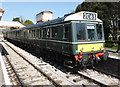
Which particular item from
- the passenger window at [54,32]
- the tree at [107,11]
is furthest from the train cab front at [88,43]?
the tree at [107,11]

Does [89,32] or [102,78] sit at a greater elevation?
[89,32]

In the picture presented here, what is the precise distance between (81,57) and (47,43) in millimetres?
3658

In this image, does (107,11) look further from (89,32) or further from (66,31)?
(66,31)

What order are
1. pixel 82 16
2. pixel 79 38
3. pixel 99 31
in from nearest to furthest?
pixel 79 38 → pixel 82 16 → pixel 99 31

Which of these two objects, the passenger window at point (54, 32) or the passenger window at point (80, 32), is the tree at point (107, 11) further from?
the passenger window at point (80, 32)

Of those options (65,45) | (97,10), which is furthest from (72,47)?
(97,10)

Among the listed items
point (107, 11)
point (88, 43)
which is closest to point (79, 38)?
point (88, 43)

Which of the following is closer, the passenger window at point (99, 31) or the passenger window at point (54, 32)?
the passenger window at point (99, 31)

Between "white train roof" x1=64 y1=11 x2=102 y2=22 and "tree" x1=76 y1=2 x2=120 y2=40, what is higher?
"tree" x1=76 y1=2 x2=120 y2=40

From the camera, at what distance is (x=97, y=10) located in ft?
78.8

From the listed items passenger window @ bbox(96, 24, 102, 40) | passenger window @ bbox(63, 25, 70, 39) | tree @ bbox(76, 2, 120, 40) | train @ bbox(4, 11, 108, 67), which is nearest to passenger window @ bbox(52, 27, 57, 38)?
train @ bbox(4, 11, 108, 67)

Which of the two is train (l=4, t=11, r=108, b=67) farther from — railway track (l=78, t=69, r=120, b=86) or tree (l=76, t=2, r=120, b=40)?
tree (l=76, t=2, r=120, b=40)

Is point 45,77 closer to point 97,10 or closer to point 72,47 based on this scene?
point 72,47

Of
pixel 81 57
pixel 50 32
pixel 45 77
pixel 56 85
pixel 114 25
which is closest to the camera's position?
pixel 56 85
